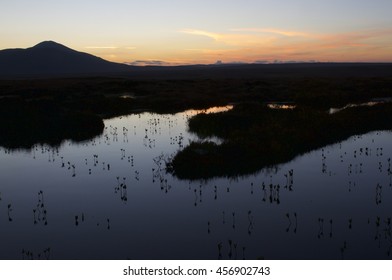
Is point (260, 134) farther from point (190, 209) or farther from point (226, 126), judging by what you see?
point (190, 209)

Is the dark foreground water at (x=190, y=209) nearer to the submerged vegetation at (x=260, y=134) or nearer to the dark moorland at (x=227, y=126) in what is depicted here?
Result: the submerged vegetation at (x=260, y=134)

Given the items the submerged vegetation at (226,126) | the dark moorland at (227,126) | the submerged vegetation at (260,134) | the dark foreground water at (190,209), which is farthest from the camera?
the submerged vegetation at (226,126)

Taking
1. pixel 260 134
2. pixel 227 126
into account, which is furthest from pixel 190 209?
pixel 227 126

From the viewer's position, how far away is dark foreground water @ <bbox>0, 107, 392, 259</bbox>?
11742mm

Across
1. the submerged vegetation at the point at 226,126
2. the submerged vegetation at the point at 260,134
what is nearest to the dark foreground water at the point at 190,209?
the submerged vegetation at the point at 260,134

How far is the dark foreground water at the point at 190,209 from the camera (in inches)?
462

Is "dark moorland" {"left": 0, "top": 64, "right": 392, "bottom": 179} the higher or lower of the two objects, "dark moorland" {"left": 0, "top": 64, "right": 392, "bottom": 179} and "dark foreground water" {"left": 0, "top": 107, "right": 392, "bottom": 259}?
the higher

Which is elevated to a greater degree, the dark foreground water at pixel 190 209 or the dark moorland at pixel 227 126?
the dark moorland at pixel 227 126

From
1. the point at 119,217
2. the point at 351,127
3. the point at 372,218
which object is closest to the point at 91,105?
the point at 351,127

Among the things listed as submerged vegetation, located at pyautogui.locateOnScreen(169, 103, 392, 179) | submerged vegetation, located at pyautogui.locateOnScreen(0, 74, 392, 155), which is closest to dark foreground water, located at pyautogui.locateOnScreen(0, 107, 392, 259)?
submerged vegetation, located at pyautogui.locateOnScreen(169, 103, 392, 179)

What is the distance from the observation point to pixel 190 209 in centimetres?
1488

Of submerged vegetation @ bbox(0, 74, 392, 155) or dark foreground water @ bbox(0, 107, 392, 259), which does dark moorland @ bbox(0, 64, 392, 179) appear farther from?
dark foreground water @ bbox(0, 107, 392, 259)

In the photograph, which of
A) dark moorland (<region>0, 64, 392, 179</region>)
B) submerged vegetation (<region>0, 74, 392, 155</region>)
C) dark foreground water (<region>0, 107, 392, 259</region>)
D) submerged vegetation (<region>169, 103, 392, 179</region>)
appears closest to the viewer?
dark foreground water (<region>0, 107, 392, 259</region>)

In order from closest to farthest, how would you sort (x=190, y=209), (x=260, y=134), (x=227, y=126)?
(x=190, y=209), (x=260, y=134), (x=227, y=126)
